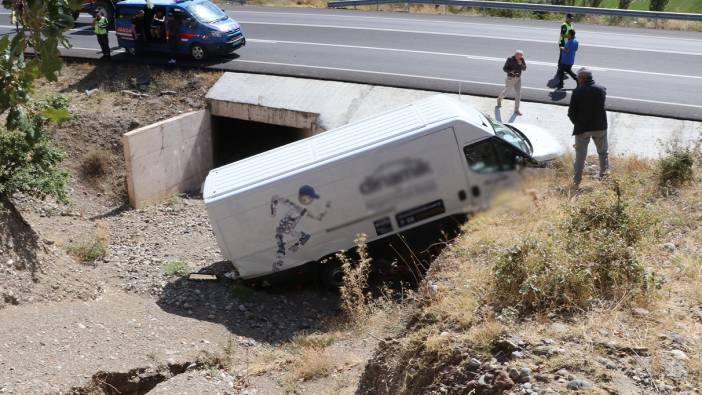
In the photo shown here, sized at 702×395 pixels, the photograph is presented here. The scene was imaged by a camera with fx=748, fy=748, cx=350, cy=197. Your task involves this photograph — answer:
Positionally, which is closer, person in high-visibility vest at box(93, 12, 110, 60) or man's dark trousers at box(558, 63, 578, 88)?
man's dark trousers at box(558, 63, 578, 88)

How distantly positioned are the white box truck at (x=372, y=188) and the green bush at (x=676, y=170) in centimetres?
186

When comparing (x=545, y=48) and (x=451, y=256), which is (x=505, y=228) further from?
(x=545, y=48)

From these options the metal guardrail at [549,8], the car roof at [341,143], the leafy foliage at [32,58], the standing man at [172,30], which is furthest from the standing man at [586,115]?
the metal guardrail at [549,8]

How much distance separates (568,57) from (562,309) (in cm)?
1055

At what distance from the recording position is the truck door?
1152 cm

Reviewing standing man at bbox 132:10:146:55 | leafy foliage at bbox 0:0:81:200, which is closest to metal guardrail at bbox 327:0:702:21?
standing man at bbox 132:10:146:55

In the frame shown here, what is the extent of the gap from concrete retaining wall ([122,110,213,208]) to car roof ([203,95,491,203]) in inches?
209

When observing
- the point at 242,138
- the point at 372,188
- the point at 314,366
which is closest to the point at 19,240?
the point at 314,366

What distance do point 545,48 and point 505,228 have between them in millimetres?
11964

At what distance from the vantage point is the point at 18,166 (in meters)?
13.6

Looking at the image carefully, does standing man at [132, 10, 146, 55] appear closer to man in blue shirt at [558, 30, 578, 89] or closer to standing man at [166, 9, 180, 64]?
standing man at [166, 9, 180, 64]

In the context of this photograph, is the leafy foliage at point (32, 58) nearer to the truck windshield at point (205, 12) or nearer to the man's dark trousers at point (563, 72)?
the man's dark trousers at point (563, 72)

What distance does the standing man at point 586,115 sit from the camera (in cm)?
1155

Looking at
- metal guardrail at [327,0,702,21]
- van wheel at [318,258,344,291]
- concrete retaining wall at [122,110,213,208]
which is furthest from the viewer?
metal guardrail at [327,0,702,21]
